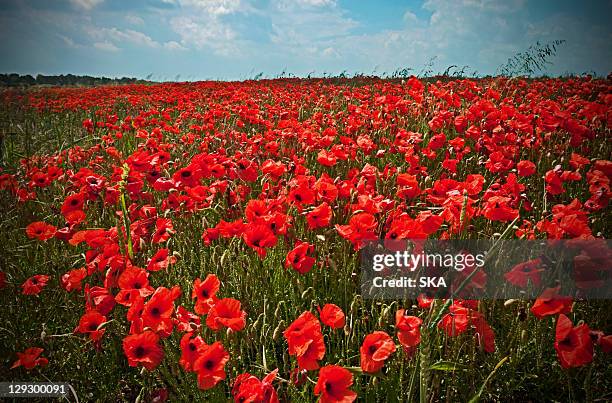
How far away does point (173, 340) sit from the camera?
1.83 m

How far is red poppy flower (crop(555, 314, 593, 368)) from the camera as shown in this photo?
1.12m

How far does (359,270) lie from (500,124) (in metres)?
2.66

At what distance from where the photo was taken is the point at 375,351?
4.09 ft

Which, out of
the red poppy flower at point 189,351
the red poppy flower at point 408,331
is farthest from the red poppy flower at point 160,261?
the red poppy flower at point 408,331

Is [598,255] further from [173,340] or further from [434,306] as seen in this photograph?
[173,340]

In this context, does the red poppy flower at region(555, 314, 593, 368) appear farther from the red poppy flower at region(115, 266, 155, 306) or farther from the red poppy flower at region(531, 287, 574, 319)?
the red poppy flower at region(115, 266, 155, 306)

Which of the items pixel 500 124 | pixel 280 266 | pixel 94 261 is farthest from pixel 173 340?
pixel 500 124

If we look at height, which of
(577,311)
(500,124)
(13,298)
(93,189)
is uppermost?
(500,124)

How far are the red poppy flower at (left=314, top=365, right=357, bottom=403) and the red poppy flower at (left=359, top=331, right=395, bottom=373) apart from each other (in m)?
0.07

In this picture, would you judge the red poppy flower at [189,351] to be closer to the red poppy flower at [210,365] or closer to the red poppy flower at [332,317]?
the red poppy flower at [210,365]

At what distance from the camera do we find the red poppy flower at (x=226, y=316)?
4.34 feet

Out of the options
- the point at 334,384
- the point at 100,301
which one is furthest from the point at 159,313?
the point at 334,384

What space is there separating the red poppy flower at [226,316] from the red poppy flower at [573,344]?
102 cm

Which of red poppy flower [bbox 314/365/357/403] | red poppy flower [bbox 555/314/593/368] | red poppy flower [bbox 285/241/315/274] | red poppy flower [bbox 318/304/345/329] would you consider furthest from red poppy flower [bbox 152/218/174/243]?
red poppy flower [bbox 555/314/593/368]
